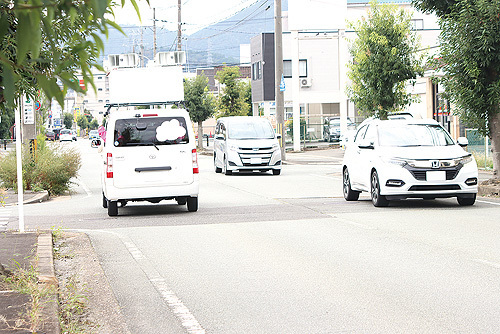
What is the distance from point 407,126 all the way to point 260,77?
153ft

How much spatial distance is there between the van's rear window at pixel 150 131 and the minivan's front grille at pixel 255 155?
11.8 m

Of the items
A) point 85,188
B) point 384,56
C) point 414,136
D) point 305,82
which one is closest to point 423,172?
point 414,136

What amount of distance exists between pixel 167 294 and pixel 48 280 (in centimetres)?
117

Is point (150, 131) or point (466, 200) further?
point (466, 200)

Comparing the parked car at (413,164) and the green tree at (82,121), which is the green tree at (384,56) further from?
the green tree at (82,121)

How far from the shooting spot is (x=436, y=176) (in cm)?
1415

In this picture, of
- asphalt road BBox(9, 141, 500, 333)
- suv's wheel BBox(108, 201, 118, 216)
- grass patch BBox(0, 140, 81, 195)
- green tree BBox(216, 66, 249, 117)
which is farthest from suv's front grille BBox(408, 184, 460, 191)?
green tree BBox(216, 66, 249, 117)

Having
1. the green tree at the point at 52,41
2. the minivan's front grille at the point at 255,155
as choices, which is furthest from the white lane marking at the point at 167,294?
the minivan's front grille at the point at 255,155

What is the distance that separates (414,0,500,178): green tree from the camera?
16.8 meters

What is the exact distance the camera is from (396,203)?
15.9 m

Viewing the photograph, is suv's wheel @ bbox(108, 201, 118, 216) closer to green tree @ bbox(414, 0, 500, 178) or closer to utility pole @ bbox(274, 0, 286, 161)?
green tree @ bbox(414, 0, 500, 178)

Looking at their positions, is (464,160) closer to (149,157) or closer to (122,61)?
(149,157)

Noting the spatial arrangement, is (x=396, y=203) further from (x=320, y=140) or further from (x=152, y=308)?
(x=320, y=140)

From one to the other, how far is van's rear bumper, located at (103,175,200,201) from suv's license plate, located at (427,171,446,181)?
4413mm
